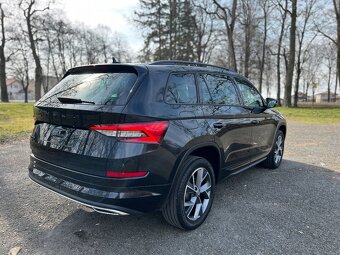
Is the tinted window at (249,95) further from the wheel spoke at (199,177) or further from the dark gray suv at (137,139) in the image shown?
the wheel spoke at (199,177)

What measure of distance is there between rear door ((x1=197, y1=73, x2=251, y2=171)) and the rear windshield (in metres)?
1.02

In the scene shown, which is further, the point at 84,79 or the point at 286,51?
the point at 286,51

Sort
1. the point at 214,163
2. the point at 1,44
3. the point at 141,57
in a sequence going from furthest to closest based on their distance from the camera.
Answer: the point at 1,44 → the point at 141,57 → the point at 214,163

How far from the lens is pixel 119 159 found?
8.16 ft

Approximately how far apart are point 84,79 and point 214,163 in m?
1.89

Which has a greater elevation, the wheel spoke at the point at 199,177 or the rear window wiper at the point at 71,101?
the rear window wiper at the point at 71,101

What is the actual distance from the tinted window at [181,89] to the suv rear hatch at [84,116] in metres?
0.35

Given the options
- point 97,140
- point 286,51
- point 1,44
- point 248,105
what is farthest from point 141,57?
point 97,140

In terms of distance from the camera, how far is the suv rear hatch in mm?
2564

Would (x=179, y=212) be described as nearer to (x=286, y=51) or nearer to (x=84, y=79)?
(x=84, y=79)

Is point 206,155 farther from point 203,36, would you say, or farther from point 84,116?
point 203,36

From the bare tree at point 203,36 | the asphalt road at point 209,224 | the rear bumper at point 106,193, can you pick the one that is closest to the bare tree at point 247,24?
the bare tree at point 203,36

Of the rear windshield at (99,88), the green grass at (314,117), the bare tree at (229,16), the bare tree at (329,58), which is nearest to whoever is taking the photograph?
the rear windshield at (99,88)

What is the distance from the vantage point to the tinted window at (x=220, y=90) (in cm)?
354
